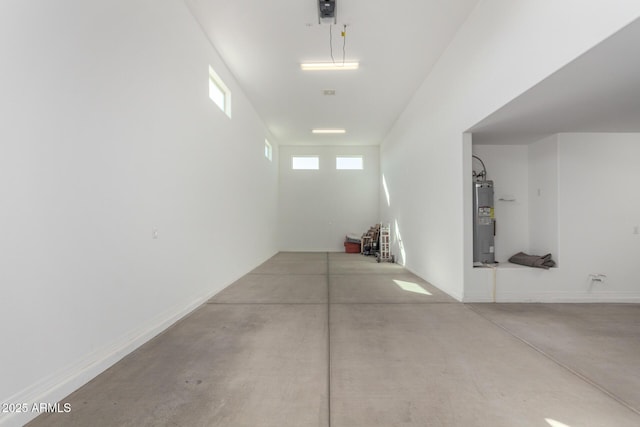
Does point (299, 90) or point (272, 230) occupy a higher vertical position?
point (299, 90)

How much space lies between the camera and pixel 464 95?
4.04 meters

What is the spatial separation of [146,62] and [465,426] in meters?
3.85

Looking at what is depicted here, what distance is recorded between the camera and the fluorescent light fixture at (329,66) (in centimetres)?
507

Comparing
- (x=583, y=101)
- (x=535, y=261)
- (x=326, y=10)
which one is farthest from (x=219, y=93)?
(x=535, y=261)

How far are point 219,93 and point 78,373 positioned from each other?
4453 millimetres

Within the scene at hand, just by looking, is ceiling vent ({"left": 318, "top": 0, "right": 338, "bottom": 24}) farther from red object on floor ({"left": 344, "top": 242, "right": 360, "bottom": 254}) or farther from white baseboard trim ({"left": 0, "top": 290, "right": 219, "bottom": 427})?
red object on floor ({"left": 344, "top": 242, "right": 360, "bottom": 254})

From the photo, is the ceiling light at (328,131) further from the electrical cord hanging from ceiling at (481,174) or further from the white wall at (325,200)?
the electrical cord hanging from ceiling at (481,174)

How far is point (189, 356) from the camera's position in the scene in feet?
8.34

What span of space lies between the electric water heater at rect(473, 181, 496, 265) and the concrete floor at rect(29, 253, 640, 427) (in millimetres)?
788

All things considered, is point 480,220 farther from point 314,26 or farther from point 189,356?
point 189,356

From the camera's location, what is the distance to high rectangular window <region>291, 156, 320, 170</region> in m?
10.9

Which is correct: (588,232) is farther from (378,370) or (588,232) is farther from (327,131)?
(327,131)

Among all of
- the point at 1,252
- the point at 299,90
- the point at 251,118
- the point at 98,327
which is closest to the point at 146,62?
the point at 1,252

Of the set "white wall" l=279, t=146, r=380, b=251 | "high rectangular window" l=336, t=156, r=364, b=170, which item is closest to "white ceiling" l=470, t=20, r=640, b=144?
"white wall" l=279, t=146, r=380, b=251
